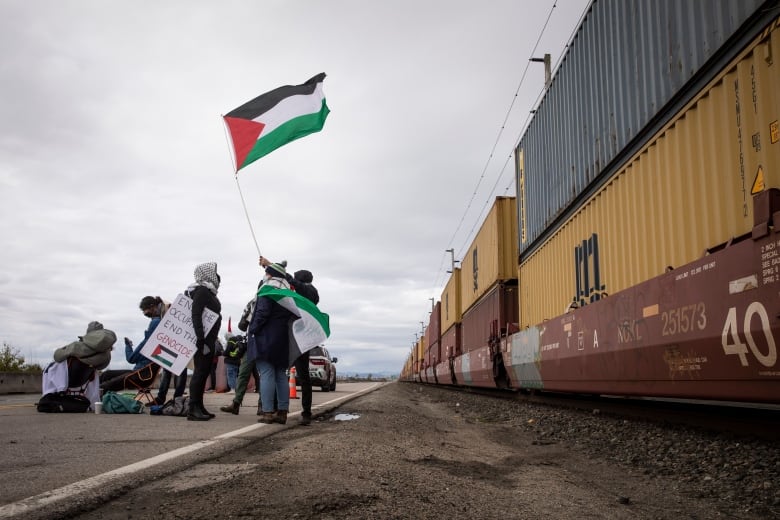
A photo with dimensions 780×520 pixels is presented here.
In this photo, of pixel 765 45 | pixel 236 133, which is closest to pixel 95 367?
pixel 236 133

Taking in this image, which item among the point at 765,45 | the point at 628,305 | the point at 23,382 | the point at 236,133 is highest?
the point at 236,133

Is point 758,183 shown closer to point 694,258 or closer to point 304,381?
point 694,258

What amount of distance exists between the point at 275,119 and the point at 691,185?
4883 mm

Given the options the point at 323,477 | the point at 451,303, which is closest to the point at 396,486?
the point at 323,477

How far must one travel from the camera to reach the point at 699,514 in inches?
113

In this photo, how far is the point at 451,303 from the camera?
22.0 meters

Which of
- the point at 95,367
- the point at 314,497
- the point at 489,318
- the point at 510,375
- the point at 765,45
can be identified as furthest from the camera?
the point at 489,318

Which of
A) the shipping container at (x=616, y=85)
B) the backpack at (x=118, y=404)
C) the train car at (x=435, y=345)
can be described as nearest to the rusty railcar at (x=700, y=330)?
the shipping container at (x=616, y=85)

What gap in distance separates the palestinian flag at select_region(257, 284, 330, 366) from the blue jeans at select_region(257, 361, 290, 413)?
18 cm

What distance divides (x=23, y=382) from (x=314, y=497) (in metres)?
14.7

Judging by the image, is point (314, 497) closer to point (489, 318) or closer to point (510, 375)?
point (510, 375)

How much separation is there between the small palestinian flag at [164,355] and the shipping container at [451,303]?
14017 millimetres

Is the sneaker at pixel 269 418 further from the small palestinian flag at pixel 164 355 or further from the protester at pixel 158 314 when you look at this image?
the protester at pixel 158 314

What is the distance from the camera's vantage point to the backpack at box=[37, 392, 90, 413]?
6.86 meters
